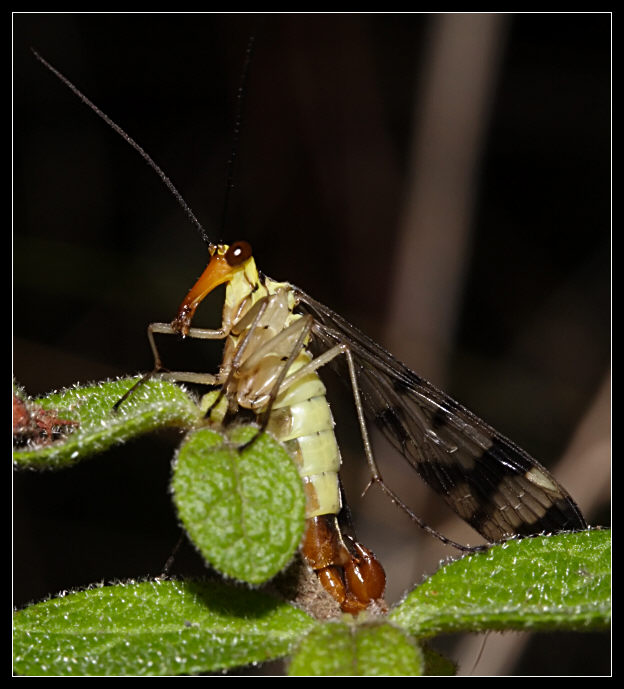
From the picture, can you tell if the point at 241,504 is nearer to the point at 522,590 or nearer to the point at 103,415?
the point at 103,415

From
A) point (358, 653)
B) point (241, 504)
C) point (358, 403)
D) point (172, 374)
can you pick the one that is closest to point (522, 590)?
point (358, 653)

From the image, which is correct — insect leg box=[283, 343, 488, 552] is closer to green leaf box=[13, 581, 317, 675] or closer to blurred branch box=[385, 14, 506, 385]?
green leaf box=[13, 581, 317, 675]

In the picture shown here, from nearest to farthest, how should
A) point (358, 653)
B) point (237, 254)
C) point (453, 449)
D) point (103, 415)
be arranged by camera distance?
point (358, 653) < point (103, 415) < point (237, 254) < point (453, 449)

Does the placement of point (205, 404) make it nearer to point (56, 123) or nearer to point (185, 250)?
point (185, 250)

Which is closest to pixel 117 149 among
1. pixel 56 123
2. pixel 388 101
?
pixel 56 123

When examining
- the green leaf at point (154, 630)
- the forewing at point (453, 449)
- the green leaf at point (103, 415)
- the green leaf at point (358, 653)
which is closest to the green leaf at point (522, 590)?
the green leaf at point (358, 653)

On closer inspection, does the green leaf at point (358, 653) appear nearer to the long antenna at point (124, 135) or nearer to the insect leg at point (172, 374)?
the insect leg at point (172, 374)
